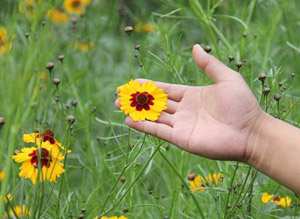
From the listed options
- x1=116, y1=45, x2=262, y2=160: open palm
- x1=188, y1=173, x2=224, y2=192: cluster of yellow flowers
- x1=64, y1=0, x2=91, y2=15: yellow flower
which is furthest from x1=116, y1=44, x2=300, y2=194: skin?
x1=64, y1=0, x2=91, y2=15: yellow flower

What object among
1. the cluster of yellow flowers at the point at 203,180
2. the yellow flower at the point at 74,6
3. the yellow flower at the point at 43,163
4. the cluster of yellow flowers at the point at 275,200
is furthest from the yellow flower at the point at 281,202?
the yellow flower at the point at 74,6

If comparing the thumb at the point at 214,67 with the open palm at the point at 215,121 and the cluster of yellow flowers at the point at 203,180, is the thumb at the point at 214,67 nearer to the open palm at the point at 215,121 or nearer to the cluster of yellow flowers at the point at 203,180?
the open palm at the point at 215,121

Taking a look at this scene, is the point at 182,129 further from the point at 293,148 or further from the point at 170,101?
the point at 293,148

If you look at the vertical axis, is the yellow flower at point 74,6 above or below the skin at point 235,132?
above

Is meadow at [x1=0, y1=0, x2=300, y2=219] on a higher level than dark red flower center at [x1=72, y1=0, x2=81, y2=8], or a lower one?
lower

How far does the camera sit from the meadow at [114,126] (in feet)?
5.09

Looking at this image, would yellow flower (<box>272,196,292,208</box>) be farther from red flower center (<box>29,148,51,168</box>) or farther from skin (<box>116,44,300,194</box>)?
red flower center (<box>29,148,51,168</box>)

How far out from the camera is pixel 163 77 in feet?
9.53

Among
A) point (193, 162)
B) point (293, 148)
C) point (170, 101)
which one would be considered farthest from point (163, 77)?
point (293, 148)

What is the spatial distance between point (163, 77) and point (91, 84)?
12.0 inches

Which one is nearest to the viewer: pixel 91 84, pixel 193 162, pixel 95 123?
pixel 193 162

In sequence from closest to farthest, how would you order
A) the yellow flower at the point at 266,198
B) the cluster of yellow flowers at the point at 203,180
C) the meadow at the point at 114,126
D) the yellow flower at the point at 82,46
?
1. the meadow at the point at 114,126
2. the yellow flower at the point at 266,198
3. the cluster of yellow flowers at the point at 203,180
4. the yellow flower at the point at 82,46

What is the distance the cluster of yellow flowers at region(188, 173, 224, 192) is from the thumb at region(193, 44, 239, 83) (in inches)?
12.6

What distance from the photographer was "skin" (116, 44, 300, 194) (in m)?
1.69
